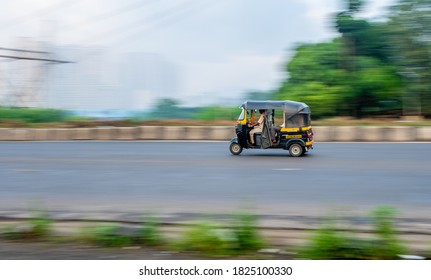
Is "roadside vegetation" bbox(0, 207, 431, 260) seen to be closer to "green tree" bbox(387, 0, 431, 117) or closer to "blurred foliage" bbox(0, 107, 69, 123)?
"green tree" bbox(387, 0, 431, 117)

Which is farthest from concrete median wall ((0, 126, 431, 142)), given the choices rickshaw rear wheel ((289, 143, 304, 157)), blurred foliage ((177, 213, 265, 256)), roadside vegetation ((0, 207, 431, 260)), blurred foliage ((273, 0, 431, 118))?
blurred foliage ((177, 213, 265, 256))

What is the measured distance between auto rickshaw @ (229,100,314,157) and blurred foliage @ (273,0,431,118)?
35.4 ft

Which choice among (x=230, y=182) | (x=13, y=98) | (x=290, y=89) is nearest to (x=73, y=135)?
(x=13, y=98)

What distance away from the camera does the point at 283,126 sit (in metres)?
18.0

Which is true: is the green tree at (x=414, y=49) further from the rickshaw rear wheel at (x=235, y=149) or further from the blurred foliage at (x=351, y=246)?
the blurred foliage at (x=351, y=246)

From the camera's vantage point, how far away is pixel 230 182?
1280 centimetres

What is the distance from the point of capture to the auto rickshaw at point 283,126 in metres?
17.9

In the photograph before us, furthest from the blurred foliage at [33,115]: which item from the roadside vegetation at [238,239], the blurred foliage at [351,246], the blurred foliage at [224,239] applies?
the blurred foliage at [351,246]

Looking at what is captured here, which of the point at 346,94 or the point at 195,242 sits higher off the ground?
the point at 346,94

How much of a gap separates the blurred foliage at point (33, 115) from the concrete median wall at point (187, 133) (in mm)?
2787

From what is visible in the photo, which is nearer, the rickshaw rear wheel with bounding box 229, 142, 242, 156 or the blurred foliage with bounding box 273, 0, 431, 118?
the rickshaw rear wheel with bounding box 229, 142, 242, 156

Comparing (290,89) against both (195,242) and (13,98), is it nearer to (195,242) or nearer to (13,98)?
(13,98)

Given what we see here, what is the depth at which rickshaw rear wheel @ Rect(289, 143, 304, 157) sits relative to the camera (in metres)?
17.9

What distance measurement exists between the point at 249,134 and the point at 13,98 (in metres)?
16.4
